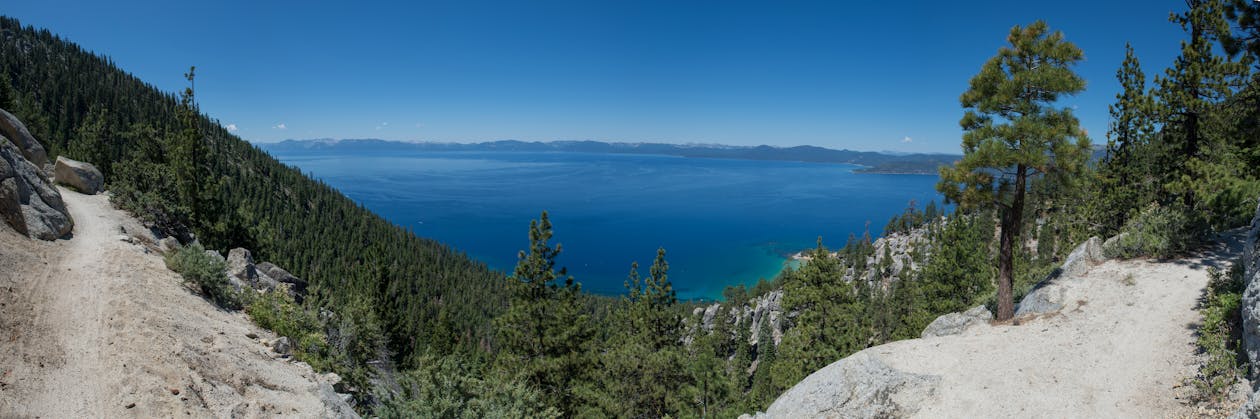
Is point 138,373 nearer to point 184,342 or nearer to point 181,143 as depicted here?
point 184,342

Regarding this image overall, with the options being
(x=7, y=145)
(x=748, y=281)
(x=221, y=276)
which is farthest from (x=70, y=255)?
(x=748, y=281)

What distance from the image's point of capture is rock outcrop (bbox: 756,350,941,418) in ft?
39.0

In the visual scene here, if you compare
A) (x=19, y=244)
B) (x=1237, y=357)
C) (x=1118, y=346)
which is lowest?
(x=1118, y=346)

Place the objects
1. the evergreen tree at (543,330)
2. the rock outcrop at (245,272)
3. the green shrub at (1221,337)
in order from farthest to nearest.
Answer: the evergreen tree at (543,330) < the rock outcrop at (245,272) < the green shrub at (1221,337)

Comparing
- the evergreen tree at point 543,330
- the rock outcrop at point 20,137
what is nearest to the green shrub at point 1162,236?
the evergreen tree at point 543,330

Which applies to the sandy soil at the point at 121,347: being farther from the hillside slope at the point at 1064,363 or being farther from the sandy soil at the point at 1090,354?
the sandy soil at the point at 1090,354

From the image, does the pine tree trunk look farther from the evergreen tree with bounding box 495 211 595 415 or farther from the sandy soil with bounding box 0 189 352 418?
the sandy soil with bounding box 0 189 352 418

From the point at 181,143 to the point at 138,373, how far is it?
82.8ft

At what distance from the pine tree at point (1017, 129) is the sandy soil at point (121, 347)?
18325 mm

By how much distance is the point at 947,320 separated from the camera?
16.5 metres

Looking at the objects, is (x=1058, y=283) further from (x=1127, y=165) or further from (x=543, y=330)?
(x=543, y=330)

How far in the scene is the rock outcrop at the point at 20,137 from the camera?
20.4 meters

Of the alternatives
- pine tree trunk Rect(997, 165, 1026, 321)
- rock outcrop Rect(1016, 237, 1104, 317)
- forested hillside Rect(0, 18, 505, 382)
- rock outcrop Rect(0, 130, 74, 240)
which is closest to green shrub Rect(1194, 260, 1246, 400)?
rock outcrop Rect(1016, 237, 1104, 317)

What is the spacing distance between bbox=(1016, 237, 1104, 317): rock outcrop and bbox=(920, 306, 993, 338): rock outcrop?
91cm
